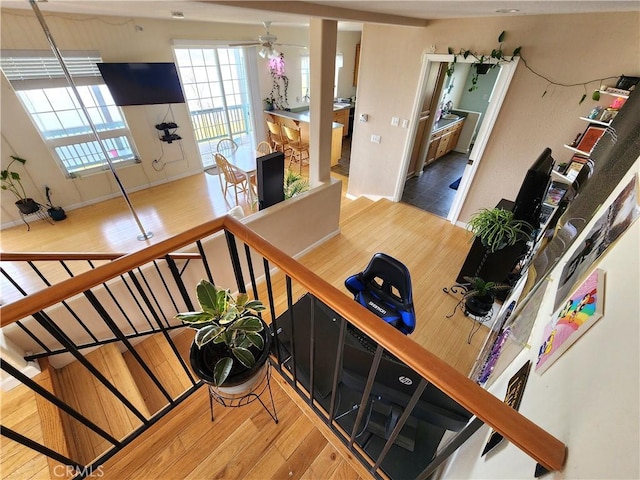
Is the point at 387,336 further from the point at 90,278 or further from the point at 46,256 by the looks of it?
the point at 46,256

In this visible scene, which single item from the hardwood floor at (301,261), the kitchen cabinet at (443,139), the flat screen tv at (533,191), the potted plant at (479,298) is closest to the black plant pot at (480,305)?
the potted plant at (479,298)

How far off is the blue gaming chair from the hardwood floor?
775 mm

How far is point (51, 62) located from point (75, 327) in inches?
147

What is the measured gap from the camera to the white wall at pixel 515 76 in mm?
2342

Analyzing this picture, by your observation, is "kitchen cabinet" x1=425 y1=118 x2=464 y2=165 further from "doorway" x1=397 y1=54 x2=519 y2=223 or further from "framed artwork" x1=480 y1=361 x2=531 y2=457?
"framed artwork" x1=480 y1=361 x2=531 y2=457

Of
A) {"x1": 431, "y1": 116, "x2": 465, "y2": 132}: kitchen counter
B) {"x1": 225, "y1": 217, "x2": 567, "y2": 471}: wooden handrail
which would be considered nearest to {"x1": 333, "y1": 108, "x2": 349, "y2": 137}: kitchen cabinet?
{"x1": 431, "y1": 116, "x2": 465, "y2": 132}: kitchen counter

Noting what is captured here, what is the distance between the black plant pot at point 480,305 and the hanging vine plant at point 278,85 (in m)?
5.87

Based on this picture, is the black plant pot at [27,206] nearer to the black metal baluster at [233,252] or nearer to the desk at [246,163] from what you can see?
the desk at [246,163]

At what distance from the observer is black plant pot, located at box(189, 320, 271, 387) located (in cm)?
105

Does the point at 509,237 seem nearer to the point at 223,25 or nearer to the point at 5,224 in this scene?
the point at 223,25

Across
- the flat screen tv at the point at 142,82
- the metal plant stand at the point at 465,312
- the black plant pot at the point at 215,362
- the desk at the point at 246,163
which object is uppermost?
the flat screen tv at the point at 142,82

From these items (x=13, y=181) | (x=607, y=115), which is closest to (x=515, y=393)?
(x=607, y=115)

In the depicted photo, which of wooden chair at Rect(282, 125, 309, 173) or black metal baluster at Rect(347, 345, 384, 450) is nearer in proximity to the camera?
black metal baluster at Rect(347, 345, 384, 450)

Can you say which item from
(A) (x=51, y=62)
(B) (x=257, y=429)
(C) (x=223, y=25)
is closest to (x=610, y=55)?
(B) (x=257, y=429)
